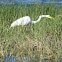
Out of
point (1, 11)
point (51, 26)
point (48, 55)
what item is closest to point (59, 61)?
point (48, 55)

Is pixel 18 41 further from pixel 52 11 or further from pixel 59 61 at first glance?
pixel 52 11

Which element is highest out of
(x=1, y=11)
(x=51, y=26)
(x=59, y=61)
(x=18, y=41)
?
(x=1, y=11)

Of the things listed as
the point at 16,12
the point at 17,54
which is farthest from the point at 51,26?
the point at 16,12

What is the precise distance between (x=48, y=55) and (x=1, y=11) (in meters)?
3.27

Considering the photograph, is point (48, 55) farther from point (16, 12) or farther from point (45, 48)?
point (16, 12)

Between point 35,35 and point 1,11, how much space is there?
2.66 meters

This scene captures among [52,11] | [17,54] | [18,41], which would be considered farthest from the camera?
[52,11]

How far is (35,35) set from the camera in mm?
4191

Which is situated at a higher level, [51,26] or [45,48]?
[51,26]

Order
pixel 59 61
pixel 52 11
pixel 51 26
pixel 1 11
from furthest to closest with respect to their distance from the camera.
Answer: pixel 52 11 → pixel 1 11 → pixel 51 26 → pixel 59 61

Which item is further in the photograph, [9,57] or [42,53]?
[42,53]

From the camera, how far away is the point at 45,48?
376cm

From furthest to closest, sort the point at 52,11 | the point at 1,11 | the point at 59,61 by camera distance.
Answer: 1. the point at 52,11
2. the point at 1,11
3. the point at 59,61

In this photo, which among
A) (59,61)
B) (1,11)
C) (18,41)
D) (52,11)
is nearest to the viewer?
(59,61)
